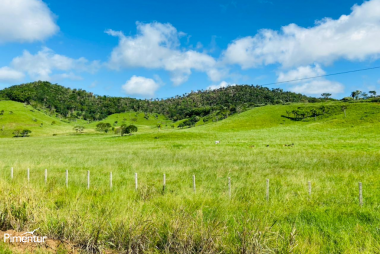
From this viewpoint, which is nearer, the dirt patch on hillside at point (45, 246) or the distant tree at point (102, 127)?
the dirt patch on hillside at point (45, 246)

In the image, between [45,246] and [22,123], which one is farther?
[22,123]

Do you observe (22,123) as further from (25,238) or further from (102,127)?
(25,238)

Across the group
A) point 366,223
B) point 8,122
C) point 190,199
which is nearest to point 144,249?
point 190,199

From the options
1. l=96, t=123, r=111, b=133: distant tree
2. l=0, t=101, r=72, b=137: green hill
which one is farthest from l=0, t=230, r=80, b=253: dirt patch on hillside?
l=0, t=101, r=72, b=137: green hill

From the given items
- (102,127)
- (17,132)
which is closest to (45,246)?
(102,127)

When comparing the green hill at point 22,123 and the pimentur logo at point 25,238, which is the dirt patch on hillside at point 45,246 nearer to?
the pimentur logo at point 25,238

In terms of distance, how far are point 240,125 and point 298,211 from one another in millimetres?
95660

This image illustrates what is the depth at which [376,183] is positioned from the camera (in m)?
14.9

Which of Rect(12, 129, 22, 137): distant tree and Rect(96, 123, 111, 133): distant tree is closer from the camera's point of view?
Rect(12, 129, 22, 137): distant tree

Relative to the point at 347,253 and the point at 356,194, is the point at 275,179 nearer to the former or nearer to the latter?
the point at 356,194

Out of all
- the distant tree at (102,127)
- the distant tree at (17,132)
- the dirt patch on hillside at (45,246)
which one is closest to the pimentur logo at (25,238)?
the dirt patch on hillside at (45,246)

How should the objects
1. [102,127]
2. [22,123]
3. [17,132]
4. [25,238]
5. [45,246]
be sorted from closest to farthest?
[45,246] < [25,238] < [17,132] < [102,127] < [22,123]

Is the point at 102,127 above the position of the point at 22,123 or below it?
below

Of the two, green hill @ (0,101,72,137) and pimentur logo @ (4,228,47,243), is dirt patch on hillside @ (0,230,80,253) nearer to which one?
pimentur logo @ (4,228,47,243)
